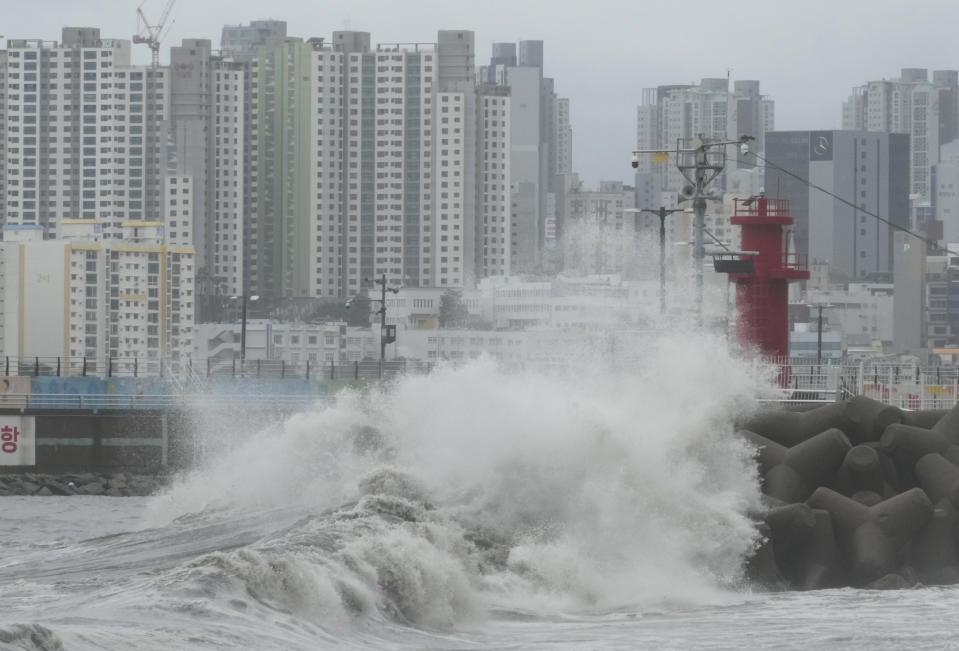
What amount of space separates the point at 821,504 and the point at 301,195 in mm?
132180

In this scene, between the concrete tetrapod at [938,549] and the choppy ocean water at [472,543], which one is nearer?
the choppy ocean water at [472,543]

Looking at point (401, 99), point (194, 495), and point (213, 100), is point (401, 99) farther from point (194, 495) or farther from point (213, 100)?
point (194, 495)

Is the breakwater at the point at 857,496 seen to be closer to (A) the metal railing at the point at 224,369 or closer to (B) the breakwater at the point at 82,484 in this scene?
(B) the breakwater at the point at 82,484

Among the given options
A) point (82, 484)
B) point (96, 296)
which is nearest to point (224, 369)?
point (96, 296)

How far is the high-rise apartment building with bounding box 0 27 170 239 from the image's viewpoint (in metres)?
150

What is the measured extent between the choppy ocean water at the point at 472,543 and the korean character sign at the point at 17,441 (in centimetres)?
1563

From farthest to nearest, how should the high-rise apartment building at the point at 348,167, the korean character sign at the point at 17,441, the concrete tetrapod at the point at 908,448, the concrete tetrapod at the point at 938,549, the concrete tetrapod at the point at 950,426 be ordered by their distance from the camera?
the high-rise apartment building at the point at 348,167 → the korean character sign at the point at 17,441 → the concrete tetrapod at the point at 950,426 → the concrete tetrapod at the point at 908,448 → the concrete tetrapod at the point at 938,549

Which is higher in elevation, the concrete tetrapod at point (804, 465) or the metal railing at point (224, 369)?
the concrete tetrapod at point (804, 465)

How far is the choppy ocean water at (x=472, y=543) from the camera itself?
16.1m

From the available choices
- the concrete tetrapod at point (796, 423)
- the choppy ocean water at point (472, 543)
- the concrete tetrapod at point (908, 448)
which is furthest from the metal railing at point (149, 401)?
the concrete tetrapod at point (908, 448)

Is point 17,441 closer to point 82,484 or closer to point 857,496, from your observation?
point 82,484

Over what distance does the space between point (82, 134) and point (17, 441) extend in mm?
113147

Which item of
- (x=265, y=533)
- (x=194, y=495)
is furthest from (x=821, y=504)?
(x=194, y=495)

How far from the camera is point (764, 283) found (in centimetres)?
2995
